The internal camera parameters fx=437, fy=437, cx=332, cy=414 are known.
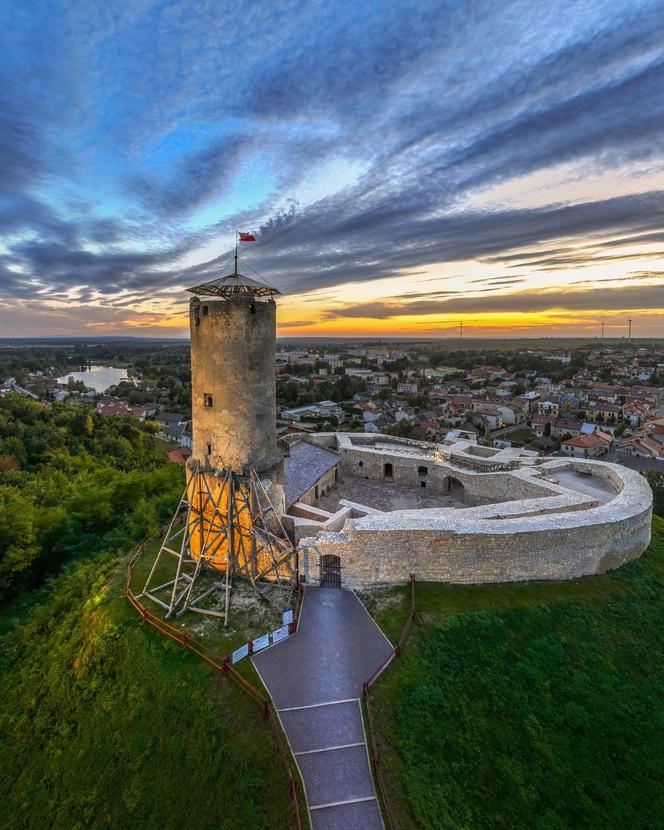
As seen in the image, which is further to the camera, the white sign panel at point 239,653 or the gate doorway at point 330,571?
the gate doorway at point 330,571

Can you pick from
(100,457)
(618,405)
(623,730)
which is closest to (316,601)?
(623,730)

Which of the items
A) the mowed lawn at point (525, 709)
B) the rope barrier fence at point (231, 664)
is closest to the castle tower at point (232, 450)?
the rope barrier fence at point (231, 664)

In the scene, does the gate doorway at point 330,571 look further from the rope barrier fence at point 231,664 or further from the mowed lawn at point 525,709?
the mowed lawn at point 525,709

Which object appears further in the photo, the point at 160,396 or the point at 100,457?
the point at 160,396

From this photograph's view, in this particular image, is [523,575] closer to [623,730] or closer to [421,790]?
[623,730]

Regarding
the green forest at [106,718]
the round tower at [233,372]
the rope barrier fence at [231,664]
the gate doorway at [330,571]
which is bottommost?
the green forest at [106,718]

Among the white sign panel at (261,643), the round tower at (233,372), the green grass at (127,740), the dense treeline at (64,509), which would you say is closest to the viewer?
the green grass at (127,740)
